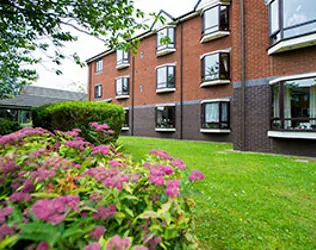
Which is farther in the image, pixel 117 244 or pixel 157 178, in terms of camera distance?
pixel 157 178

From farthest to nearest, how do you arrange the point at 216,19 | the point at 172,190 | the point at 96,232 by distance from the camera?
the point at 216,19 → the point at 172,190 → the point at 96,232

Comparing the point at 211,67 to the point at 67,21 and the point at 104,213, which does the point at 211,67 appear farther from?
the point at 104,213

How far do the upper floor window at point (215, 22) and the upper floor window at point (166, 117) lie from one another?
219 inches

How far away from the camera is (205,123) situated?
1385 centimetres

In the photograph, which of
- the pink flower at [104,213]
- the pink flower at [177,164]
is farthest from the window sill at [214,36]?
the pink flower at [104,213]

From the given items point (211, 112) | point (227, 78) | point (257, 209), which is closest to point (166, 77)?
point (211, 112)

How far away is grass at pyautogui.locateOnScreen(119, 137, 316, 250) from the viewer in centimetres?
250

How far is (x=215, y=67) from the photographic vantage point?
13391 mm

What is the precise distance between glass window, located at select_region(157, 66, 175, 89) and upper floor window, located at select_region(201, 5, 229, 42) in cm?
355

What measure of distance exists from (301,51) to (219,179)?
6740 mm

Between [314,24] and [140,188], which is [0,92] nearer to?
[140,188]

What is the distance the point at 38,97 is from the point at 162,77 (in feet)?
69.2

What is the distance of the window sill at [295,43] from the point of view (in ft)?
25.2

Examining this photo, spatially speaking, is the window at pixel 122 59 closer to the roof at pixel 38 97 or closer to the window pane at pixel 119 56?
the window pane at pixel 119 56
